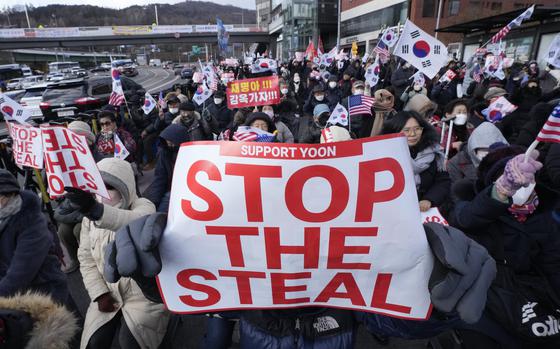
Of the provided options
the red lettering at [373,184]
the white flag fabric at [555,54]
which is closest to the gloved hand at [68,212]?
the red lettering at [373,184]

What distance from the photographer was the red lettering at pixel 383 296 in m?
1.33

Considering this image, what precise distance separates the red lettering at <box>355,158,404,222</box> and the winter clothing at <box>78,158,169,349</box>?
4.83 feet

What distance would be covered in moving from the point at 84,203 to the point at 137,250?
670 millimetres

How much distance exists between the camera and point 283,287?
137 centimetres

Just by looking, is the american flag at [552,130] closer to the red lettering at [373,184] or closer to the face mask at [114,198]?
the red lettering at [373,184]

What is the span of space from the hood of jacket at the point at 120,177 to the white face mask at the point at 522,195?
2340mm

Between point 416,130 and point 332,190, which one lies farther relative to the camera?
point 416,130

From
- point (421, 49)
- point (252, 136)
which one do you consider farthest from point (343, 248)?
point (421, 49)

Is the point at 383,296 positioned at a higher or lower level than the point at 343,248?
lower

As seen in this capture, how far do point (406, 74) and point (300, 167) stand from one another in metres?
11.1

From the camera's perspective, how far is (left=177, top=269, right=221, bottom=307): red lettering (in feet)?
4.51

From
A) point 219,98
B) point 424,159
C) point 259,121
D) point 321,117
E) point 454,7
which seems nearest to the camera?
point 424,159

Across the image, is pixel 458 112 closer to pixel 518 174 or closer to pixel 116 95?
pixel 518 174

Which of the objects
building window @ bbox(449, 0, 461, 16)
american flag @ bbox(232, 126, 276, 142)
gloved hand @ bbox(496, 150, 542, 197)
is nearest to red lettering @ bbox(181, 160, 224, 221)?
gloved hand @ bbox(496, 150, 542, 197)
